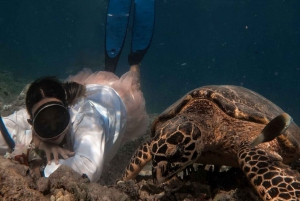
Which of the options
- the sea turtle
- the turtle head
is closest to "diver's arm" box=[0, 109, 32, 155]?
the sea turtle

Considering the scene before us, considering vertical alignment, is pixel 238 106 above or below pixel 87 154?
above

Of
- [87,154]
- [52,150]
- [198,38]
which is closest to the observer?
[52,150]

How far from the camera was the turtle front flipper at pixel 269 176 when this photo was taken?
6.47 feet

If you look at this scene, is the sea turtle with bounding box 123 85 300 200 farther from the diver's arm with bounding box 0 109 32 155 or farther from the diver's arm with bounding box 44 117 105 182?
the diver's arm with bounding box 0 109 32 155

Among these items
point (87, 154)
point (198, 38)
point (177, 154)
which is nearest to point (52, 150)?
point (87, 154)

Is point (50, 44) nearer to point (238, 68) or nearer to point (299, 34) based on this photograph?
point (238, 68)

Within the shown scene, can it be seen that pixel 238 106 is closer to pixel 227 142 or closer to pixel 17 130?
pixel 227 142

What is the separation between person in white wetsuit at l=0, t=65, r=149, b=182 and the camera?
8.62ft

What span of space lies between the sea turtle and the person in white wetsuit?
572mm

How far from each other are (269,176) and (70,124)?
223 centimetres

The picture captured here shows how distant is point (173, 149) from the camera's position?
2.30m

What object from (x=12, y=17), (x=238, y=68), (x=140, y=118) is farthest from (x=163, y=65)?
(x=140, y=118)

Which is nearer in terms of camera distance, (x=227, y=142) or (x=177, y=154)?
(x=177, y=154)

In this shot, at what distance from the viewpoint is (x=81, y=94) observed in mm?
3533
